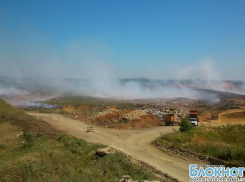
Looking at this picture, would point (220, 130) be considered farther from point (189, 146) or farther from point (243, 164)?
point (243, 164)

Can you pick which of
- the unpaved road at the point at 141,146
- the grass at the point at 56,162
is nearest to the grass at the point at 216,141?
the unpaved road at the point at 141,146

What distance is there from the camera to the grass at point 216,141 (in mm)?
14227

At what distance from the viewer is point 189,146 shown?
16.8 meters

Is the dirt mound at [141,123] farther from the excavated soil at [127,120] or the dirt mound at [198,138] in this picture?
the dirt mound at [198,138]

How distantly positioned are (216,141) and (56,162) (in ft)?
50.4

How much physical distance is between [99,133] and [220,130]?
45.6ft

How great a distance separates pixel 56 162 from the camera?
489 inches

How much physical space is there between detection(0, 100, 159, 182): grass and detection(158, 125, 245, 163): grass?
611 centimetres

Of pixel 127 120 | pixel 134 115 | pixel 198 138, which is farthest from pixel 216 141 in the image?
pixel 134 115

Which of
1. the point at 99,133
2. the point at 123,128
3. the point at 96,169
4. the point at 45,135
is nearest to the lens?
the point at 96,169

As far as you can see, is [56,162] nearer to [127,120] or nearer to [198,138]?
[198,138]

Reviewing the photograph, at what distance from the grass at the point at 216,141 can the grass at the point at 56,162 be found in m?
6.11

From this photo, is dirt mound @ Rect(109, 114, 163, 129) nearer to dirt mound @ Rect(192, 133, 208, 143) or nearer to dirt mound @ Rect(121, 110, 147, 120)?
dirt mound @ Rect(121, 110, 147, 120)

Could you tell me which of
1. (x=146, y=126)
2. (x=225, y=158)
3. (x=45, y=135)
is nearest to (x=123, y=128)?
(x=146, y=126)
